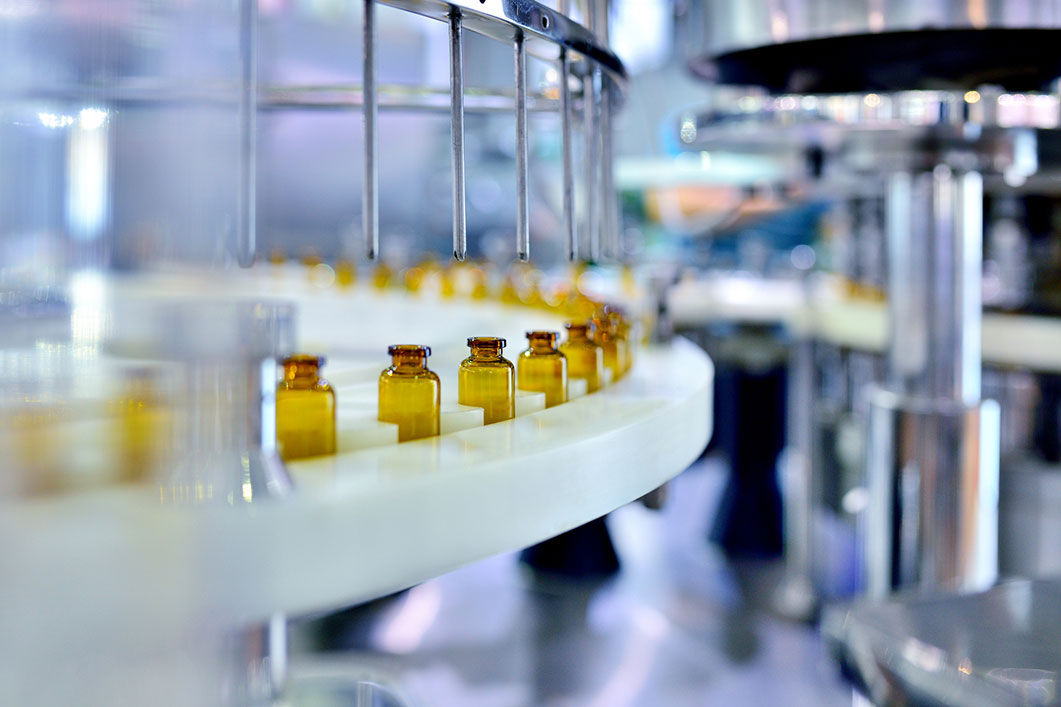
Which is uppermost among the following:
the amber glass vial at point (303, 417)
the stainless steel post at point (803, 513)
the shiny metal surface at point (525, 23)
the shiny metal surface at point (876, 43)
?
the shiny metal surface at point (876, 43)

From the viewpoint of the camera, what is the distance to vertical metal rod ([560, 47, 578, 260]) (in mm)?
Result: 852

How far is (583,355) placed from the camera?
3.24ft

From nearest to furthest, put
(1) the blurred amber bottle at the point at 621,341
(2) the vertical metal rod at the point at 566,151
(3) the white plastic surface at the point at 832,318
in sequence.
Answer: (2) the vertical metal rod at the point at 566,151 < (1) the blurred amber bottle at the point at 621,341 < (3) the white plastic surface at the point at 832,318

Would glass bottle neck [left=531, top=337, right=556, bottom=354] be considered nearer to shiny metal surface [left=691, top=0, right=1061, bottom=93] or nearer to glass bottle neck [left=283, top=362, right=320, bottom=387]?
glass bottle neck [left=283, top=362, right=320, bottom=387]

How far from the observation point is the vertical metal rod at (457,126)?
0.73 meters

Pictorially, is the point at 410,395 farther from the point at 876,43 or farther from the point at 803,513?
the point at 803,513

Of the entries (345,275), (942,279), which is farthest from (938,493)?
(345,275)

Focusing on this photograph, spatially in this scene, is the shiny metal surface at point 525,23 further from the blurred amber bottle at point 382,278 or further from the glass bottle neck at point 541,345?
the blurred amber bottle at point 382,278

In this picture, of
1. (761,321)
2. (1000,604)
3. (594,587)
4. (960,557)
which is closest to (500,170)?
(761,321)

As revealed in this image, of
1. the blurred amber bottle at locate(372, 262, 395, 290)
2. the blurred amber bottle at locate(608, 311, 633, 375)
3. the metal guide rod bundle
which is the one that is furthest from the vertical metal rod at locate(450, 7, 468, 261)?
the blurred amber bottle at locate(372, 262, 395, 290)

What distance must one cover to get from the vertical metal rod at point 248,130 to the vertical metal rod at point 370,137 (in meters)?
0.12

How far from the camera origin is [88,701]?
0.36 metres

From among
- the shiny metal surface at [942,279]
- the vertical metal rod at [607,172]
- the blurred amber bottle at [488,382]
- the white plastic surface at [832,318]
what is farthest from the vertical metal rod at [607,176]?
the white plastic surface at [832,318]

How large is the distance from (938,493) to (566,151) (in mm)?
1124
